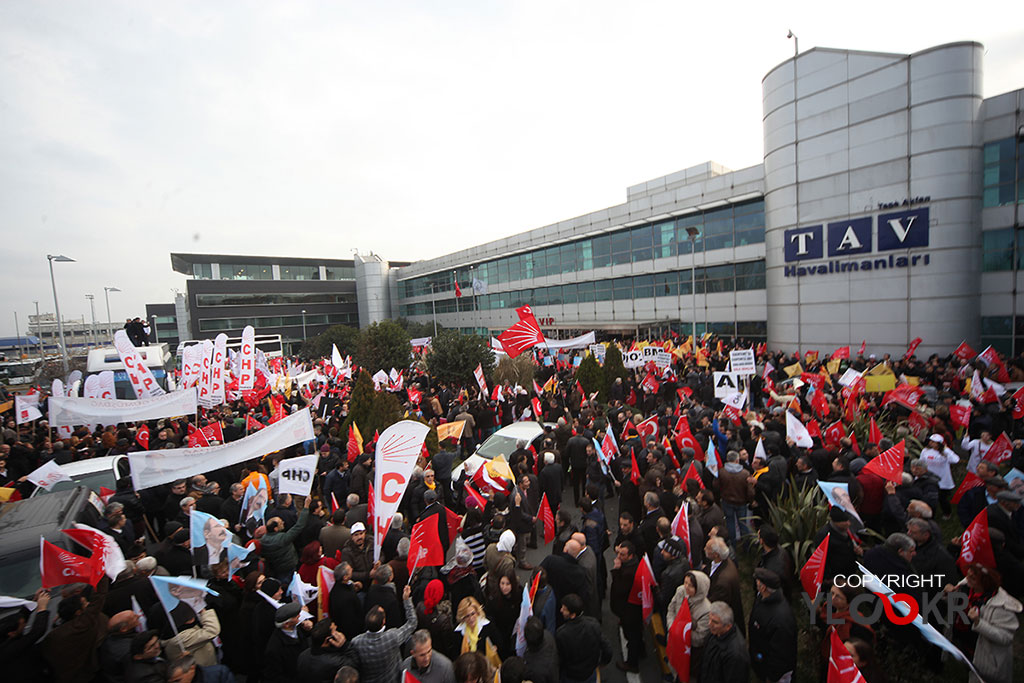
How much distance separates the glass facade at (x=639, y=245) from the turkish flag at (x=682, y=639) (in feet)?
80.6

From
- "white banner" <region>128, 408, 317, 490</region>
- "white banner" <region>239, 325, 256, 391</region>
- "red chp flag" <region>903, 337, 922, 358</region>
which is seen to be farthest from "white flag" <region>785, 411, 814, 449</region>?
"white banner" <region>239, 325, 256, 391</region>

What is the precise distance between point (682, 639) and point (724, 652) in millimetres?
655

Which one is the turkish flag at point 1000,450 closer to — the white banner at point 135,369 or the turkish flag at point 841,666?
the turkish flag at point 841,666

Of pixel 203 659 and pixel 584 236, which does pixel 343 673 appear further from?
pixel 584 236

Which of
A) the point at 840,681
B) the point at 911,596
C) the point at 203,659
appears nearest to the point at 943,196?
the point at 911,596

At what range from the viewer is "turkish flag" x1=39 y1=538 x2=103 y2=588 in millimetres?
4867

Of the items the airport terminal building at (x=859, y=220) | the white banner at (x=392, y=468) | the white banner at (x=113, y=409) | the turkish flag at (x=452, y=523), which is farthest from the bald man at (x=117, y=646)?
the airport terminal building at (x=859, y=220)

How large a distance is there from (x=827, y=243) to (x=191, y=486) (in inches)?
969

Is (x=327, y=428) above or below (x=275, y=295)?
below

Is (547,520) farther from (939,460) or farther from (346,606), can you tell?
(939,460)

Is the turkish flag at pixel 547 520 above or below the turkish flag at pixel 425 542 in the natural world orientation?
below

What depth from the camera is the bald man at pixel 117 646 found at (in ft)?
13.2

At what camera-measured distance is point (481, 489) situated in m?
8.15

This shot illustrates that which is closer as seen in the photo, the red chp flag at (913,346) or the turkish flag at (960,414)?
the turkish flag at (960,414)
